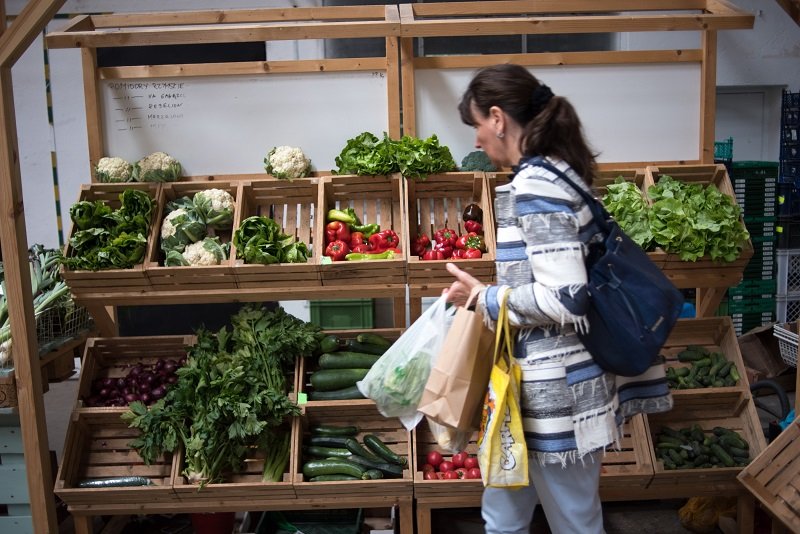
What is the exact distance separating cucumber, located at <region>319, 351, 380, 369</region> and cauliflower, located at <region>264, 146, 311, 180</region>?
0.98 metres

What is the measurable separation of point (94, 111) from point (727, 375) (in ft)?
12.3

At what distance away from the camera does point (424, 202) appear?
439 centimetres

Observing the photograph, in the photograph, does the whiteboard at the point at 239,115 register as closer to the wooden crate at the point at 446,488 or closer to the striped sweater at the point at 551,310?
the wooden crate at the point at 446,488

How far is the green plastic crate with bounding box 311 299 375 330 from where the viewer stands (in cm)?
572

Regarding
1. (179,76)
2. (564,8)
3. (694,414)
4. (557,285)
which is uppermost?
(564,8)

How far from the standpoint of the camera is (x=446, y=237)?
4129 millimetres

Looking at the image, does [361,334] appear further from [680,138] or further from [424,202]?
[680,138]

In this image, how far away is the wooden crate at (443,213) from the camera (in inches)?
153

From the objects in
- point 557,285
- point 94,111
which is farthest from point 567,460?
point 94,111

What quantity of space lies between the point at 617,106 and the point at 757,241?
10.9 feet

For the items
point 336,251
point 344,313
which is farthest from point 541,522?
point 344,313

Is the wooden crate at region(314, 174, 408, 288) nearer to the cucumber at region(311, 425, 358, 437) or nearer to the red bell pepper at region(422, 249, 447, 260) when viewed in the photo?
the red bell pepper at region(422, 249, 447, 260)

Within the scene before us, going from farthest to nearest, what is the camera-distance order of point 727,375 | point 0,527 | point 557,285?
point 727,375
point 0,527
point 557,285

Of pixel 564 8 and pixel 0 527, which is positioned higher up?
pixel 564 8
